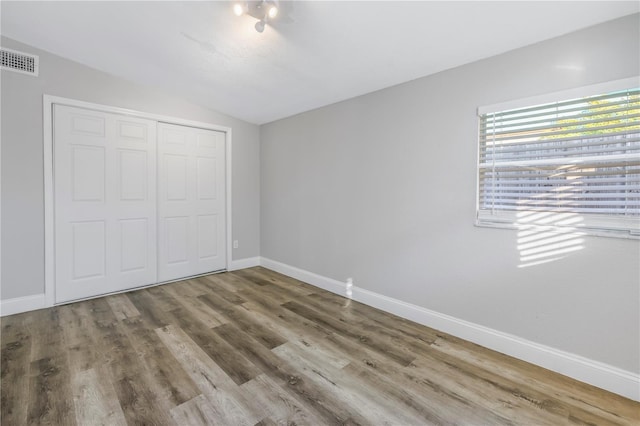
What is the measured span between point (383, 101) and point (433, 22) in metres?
0.98

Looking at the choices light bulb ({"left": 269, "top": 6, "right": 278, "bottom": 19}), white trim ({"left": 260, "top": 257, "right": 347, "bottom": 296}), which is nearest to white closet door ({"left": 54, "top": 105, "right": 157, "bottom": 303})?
white trim ({"left": 260, "top": 257, "right": 347, "bottom": 296})

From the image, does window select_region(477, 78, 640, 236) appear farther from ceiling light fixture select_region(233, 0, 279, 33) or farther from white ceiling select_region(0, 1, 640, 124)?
ceiling light fixture select_region(233, 0, 279, 33)

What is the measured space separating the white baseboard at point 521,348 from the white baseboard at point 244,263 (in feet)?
6.56

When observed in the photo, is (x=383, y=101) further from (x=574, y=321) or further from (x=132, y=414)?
(x=132, y=414)

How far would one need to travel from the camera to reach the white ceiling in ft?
5.94

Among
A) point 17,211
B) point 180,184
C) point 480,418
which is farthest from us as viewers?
point 180,184

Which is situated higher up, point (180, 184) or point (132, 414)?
point (180, 184)

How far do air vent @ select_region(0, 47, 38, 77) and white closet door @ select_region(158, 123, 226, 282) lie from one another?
3.90ft

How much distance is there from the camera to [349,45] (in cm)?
224

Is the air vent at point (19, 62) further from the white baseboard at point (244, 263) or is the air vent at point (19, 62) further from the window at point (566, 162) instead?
the window at point (566, 162)

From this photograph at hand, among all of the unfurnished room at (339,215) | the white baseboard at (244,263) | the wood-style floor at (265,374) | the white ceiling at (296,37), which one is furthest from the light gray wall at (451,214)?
the white baseboard at (244,263)

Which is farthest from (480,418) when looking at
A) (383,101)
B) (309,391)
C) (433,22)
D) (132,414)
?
(383,101)

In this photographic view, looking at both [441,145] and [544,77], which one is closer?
[544,77]

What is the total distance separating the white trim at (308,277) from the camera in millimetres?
3357
